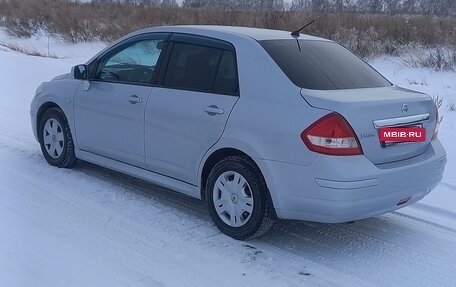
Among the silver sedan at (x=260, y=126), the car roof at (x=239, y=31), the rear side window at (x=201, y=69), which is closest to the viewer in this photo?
the silver sedan at (x=260, y=126)

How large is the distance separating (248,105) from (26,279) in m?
1.99

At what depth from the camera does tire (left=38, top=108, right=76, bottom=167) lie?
19.9 ft

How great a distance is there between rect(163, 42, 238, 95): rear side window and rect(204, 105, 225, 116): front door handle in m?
0.14

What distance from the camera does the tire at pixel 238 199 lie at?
430 cm

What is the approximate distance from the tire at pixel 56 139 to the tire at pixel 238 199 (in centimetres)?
212

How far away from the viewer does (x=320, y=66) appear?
4613 millimetres

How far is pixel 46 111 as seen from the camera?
20.7ft

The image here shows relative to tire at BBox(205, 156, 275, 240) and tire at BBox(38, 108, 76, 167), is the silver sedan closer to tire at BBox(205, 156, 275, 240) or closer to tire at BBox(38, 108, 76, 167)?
tire at BBox(205, 156, 275, 240)

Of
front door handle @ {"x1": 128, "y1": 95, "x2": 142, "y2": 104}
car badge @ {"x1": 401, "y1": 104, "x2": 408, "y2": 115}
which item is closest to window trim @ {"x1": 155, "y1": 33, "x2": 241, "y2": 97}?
front door handle @ {"x1": 128, "y1": 95, "x2": 142, "y2": 104}

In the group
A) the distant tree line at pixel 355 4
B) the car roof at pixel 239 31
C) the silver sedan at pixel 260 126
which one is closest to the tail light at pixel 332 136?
the silver sedan at pixel 260 126

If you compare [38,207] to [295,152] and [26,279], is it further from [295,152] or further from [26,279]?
[295,152]

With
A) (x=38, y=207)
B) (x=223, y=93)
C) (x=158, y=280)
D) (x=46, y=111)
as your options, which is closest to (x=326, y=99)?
(x=223, y=93)

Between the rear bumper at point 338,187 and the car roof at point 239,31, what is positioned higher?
the car roof at point 239,31

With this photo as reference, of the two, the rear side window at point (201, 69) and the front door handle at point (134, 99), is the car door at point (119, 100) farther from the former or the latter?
the rear side window at point (201, 69)
